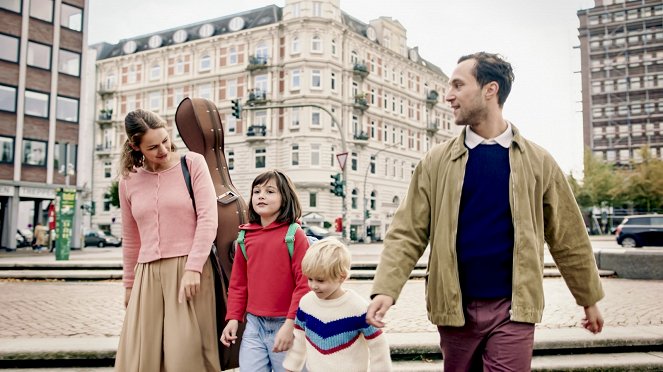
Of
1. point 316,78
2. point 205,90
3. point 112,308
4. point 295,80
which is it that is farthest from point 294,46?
point 112,308

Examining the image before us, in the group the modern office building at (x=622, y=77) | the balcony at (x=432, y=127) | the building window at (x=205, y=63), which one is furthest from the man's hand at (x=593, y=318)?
the modern office building at (x=622, y=77)

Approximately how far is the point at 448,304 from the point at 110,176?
5697 cm

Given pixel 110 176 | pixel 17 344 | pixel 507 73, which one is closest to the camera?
pixel 507 73

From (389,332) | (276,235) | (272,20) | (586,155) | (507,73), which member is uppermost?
(272,20)

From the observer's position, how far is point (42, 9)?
34.2 m

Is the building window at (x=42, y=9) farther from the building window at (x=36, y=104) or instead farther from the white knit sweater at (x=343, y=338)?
the white knit sweater at (x=343, y=338)

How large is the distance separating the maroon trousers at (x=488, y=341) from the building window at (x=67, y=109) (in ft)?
119

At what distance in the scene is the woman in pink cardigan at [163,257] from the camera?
321 cm

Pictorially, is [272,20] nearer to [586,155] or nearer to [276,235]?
[586,155]

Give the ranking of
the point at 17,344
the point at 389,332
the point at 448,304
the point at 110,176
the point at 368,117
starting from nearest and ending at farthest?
the point at 448,304, the point at 17,344, the point at 389,332, the point at 368,117, the point at 110,176

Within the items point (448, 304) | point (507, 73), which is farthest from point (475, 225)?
point (507, 73)

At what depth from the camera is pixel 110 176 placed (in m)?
55.5

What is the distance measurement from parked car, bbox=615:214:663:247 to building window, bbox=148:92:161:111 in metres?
39.8

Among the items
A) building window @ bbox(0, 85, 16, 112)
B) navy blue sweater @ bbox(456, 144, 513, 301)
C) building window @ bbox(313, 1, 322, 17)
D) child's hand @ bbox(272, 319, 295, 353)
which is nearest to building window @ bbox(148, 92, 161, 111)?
building window @ bbox(313, 1, 322, 17)
